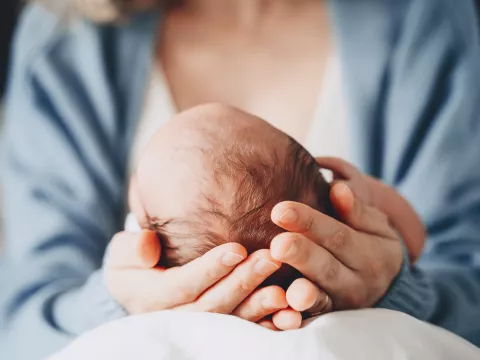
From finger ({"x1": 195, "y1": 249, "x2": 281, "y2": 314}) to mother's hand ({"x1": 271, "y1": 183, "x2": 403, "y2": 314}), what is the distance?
0.04 ft

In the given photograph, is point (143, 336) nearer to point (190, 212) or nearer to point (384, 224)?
point (190, 212)

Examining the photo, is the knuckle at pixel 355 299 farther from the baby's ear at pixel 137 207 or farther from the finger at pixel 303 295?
the baby's ear at pixel 137 207

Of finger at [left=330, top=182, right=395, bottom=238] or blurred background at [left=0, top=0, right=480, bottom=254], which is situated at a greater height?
blurred background at [left=0, top=0, right=480, bottom=254]

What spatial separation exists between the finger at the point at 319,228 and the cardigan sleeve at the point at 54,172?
38 centimetres

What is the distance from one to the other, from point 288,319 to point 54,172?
51cm

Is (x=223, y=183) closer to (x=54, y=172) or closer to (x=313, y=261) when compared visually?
(x=313, y=261)

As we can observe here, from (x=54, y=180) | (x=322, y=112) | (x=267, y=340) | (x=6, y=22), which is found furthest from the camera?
(x=6, y=22)

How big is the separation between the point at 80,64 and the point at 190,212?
19.7 inches

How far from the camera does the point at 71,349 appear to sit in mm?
421

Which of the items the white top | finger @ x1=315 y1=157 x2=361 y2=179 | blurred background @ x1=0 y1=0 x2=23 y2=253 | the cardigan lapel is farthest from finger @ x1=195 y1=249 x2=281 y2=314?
blurred background @ x1=0 y1=0 x2=23 y2=253

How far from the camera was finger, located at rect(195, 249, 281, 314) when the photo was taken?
0.39m

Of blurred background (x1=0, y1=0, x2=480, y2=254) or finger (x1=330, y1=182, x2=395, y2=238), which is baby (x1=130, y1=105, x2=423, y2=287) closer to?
finger (x1=330, y1=182, x2=395, y2=238)

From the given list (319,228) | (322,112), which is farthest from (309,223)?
(322,112)

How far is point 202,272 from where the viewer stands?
1.32ft
